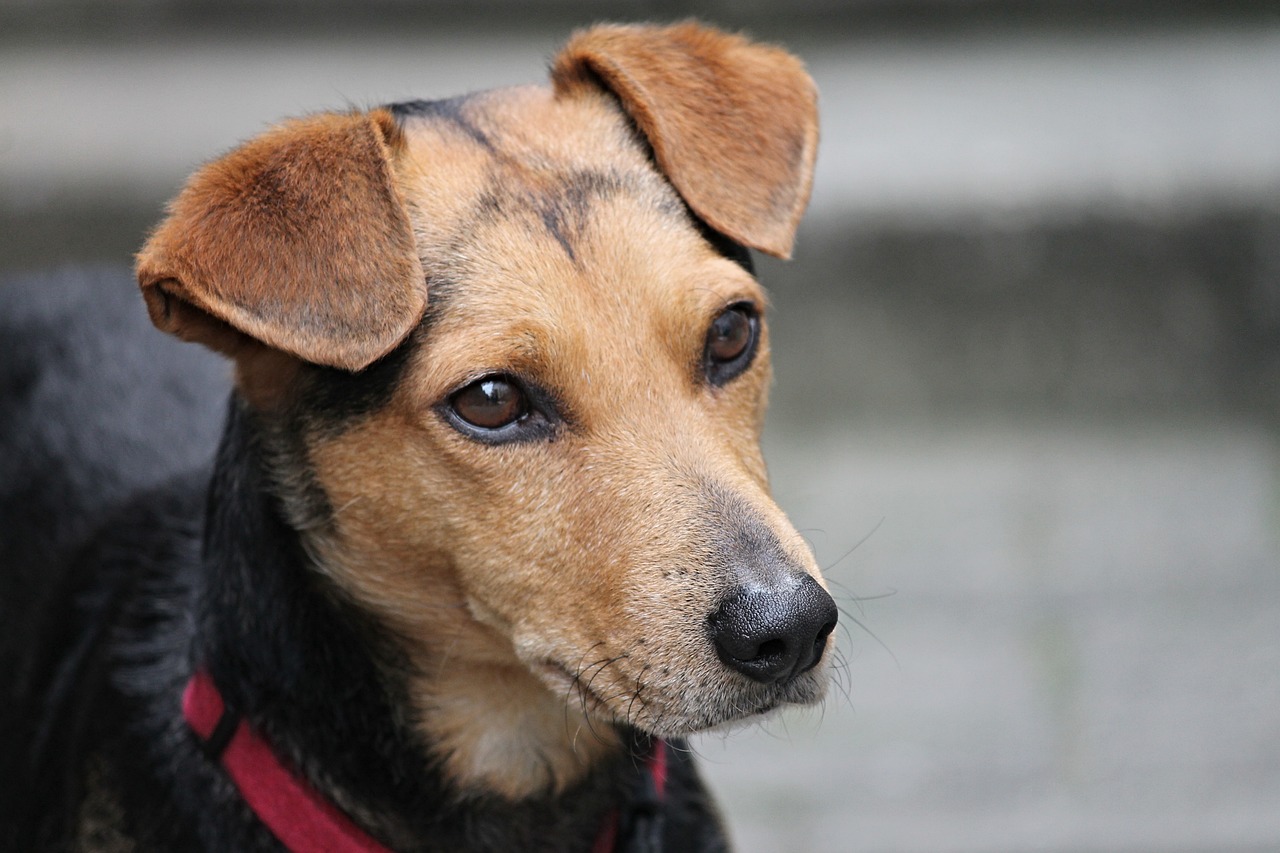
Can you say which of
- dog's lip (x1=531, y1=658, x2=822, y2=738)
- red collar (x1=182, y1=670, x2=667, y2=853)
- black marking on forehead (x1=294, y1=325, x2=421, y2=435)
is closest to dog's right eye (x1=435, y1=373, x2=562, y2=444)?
black marking on forehead (x1=294, y1=325, x2=421, y2=435)

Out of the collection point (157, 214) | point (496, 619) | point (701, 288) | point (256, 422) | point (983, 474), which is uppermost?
point (701, 288)

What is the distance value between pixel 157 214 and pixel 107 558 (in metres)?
3.04

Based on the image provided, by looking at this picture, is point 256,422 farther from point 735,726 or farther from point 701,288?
point 735,726

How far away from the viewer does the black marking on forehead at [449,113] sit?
300cm

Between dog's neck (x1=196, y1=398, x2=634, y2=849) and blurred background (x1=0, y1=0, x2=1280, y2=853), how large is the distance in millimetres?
2936

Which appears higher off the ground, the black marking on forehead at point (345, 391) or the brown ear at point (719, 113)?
the brown ear at point (719, 113)

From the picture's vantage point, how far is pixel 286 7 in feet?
20.0

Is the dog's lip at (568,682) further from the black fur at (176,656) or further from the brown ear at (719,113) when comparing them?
the brown ear at (719,113)

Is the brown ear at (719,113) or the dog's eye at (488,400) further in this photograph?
the brown ear at (719,113)

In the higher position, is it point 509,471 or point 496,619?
point 509,471

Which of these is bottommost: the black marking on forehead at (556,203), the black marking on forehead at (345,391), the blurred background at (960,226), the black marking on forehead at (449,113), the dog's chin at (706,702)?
the blurred background at (960,226)

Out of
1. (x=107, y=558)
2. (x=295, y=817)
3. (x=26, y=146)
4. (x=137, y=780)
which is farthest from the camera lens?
(x=26, y=146)

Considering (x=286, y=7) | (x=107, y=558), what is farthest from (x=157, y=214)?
(x=107, y=558)

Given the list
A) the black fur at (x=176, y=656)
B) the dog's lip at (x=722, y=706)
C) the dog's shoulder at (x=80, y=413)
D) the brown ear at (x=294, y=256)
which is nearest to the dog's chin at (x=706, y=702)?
the dog's lip at (x=722, y=706)
